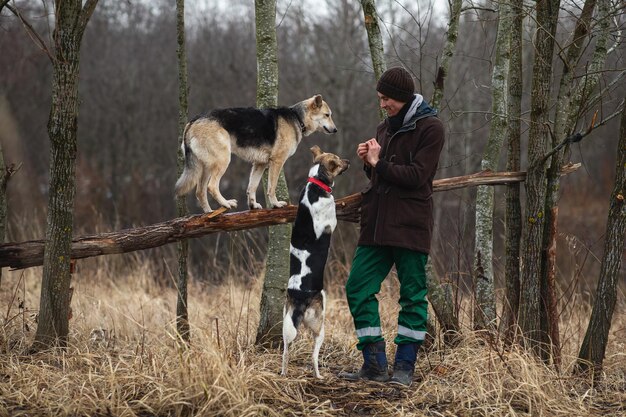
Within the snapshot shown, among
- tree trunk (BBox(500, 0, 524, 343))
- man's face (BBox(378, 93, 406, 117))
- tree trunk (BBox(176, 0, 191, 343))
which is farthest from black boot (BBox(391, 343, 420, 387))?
tree trunk (BBox(176, 0, 191, 343))

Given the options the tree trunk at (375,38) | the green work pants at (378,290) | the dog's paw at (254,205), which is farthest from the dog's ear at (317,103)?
the green work pants at (378,290)

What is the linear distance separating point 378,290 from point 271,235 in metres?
1.51

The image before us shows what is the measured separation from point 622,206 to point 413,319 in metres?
1.82

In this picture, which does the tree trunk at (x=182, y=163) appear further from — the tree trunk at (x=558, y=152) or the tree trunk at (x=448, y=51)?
the tree trunk at (x=558, y=152)

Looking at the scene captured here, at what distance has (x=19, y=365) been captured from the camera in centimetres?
504

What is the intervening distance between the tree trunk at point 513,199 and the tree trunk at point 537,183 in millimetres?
285

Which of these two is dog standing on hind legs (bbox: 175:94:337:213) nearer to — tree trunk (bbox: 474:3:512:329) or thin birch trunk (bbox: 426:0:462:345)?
thin birch trunk (bbox: 426:0:462:345)

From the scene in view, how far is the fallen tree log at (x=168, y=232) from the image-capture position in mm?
5375

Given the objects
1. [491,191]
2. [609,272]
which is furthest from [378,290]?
[491,191]

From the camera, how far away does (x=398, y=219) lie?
16.6 feet

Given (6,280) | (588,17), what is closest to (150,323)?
(6,280)

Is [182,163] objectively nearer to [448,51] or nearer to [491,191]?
[448,51]

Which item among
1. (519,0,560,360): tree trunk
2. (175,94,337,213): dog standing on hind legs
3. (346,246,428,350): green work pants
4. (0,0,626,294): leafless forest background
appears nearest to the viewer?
(346,246,428,350): green work pants

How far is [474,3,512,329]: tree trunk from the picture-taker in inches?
265
